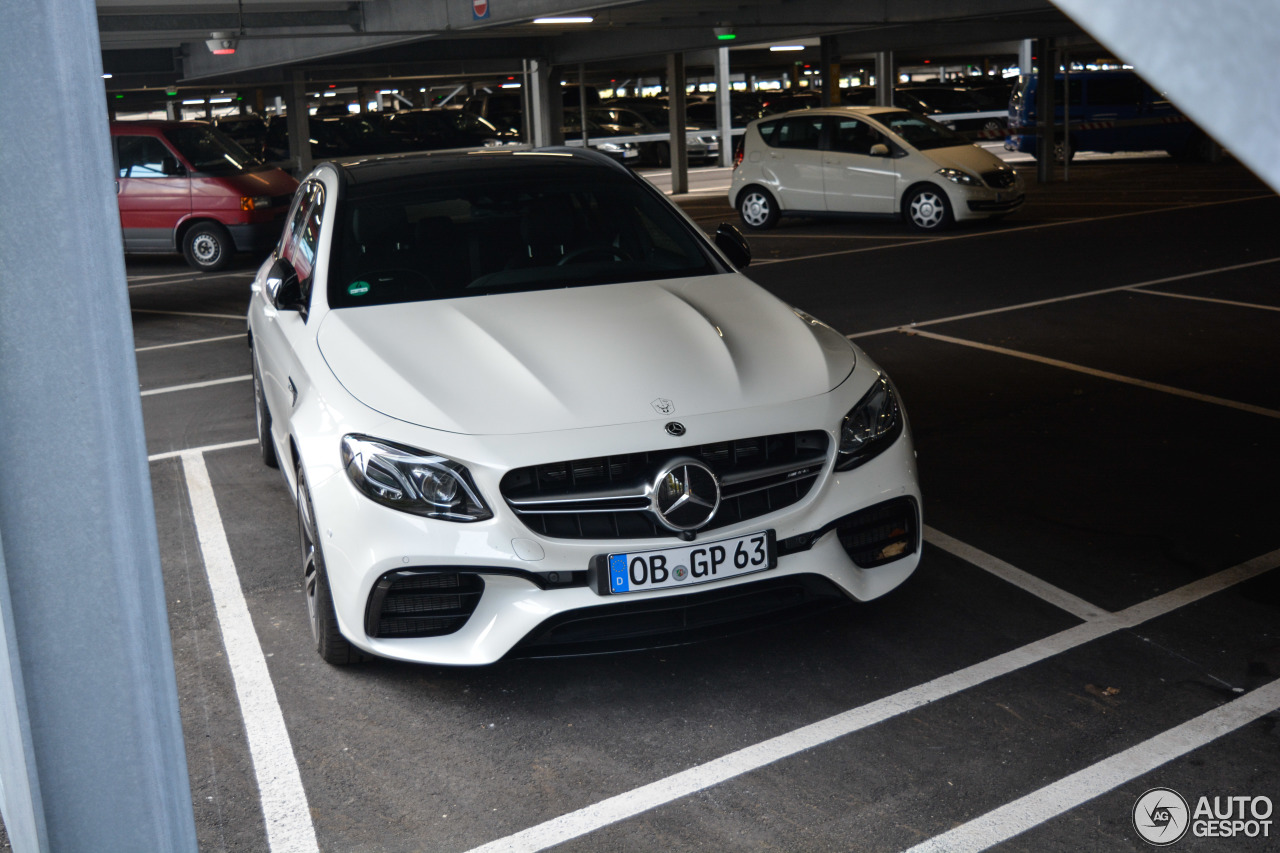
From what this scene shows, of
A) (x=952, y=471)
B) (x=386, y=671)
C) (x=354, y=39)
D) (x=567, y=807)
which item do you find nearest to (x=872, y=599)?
(x=567, y=807)

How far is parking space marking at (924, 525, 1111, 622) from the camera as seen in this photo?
163 inches

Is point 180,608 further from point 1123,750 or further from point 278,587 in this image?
point 1123,750

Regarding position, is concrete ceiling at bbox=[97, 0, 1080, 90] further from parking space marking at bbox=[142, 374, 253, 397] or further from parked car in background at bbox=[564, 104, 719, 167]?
parking space marking at bbox=[142, 374, 253, 397]

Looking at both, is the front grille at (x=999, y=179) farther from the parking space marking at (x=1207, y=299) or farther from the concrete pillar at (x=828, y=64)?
the concrete pillar at (x=828, y=64)

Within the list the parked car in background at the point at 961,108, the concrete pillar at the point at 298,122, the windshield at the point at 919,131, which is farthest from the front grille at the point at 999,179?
the parked car in background at the point at 961,108

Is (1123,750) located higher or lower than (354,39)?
lower

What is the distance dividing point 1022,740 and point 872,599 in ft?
2.04

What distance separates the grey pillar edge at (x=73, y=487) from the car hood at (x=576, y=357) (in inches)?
67.2

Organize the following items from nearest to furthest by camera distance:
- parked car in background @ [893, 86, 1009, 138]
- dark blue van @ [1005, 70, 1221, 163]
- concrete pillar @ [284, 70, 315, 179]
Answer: dark blue van @ [1005, 70, 1221, 163] → concrete pillar @ [284, 70, 315, 179] → parked car in background @ [893, 86, 1009, 138]

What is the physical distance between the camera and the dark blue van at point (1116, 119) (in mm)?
24734

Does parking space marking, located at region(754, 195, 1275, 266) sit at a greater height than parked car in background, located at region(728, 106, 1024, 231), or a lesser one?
lesser

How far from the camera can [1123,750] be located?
3.24m
